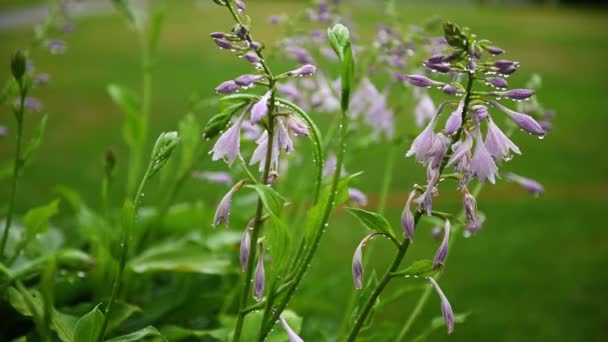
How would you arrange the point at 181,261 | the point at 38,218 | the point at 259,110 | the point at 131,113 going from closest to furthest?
1. the point at 259,110
2. the point at 38,218
3. the point at 181,261
4. the point at 131,113

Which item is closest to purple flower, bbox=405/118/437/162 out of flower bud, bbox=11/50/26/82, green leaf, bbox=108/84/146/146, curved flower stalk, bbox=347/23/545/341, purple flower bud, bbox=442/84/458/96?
curved flower stalk, bbox=347/23/545/341

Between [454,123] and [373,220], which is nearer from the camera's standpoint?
[454,123]

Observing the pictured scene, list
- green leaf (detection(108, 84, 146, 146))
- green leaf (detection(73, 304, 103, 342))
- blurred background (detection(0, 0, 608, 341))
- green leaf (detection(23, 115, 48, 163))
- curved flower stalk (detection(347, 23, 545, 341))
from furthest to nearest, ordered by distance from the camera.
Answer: blurred background (detection(0, 0, 608, 341))
green leaf (detection(108, 84, 146, 146))
green leaf (detection(23, 115, 48, 163))
green leaf (detection(73, 304, 103, 342))
curved flower stalk (detection(347, 23, 545, 341))

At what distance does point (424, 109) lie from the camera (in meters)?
2.52

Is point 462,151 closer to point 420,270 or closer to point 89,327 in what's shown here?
point 420,270

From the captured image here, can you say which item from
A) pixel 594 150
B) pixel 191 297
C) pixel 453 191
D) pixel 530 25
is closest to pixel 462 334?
pixel 191 297

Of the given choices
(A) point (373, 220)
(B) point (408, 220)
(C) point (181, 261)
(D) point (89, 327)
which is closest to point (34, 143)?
(D) point (89, 327)

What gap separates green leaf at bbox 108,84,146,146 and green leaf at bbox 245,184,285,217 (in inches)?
57.6

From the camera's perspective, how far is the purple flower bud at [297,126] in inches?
58.1

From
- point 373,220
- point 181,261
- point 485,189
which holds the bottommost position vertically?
point 485,189

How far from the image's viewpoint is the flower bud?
1.74 m

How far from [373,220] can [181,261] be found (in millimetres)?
1115

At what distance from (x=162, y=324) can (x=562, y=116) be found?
7.05 metres

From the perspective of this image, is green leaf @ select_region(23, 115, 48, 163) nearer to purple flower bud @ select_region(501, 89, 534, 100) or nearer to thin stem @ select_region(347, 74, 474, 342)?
thin stem @ select_region(347, 74, 474, 342)
